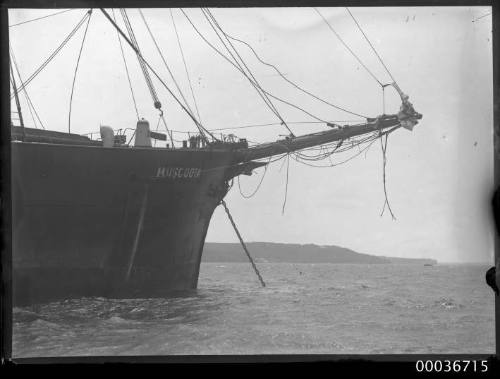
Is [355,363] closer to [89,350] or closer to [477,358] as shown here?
[477,358]

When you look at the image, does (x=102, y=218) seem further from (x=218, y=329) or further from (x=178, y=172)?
(x=218, y=329)

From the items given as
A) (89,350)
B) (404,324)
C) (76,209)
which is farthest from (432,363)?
(404,324)

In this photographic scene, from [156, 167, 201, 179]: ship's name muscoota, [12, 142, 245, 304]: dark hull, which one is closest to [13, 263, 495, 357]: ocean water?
[12, 142, 245, 304]: dark hull

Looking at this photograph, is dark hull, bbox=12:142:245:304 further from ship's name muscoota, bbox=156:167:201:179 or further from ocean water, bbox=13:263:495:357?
ocean water, bbox=13:263:495:357

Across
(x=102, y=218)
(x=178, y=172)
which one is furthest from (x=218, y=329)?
(x=178, y=172)

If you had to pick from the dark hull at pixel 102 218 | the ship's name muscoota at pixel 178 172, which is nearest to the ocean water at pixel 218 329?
the dark hull at pixel 102 218

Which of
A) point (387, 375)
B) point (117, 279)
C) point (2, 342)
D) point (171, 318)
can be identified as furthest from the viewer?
point (117, 279)

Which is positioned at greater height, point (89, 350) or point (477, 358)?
point (477, 358)
